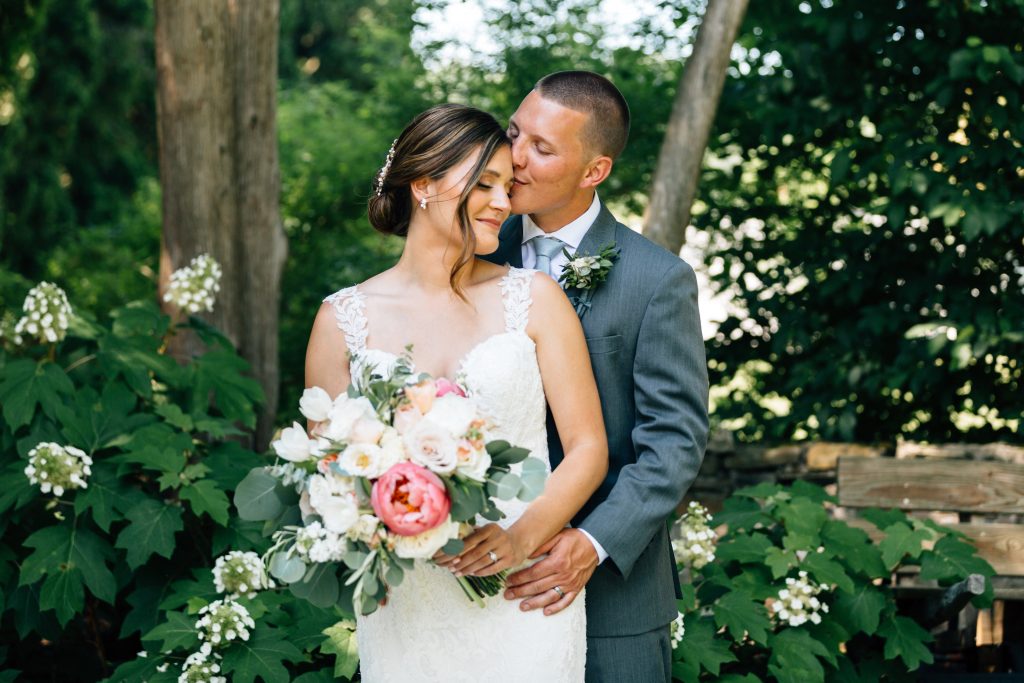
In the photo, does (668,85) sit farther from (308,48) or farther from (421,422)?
(308,48)

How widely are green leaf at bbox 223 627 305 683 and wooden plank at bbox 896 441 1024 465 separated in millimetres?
3102

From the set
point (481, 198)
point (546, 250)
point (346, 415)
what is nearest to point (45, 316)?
point (546, 250)

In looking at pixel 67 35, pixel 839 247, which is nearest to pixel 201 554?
pixel 839 247

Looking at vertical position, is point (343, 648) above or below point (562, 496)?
below

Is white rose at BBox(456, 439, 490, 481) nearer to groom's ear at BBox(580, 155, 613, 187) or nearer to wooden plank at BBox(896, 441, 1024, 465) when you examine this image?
groom's ear at BBox(580, 155, 613, 187)

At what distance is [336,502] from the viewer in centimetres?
204

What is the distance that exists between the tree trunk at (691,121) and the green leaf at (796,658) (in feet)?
7.31

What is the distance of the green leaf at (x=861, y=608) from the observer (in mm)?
3736

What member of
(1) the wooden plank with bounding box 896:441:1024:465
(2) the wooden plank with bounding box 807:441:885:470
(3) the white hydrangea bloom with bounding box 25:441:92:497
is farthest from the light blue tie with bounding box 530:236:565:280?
(2) the wooden plank with bounding box 807:441:885:470

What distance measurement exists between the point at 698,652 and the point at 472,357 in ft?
4.86

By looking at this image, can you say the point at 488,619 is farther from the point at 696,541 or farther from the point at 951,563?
the point at 951,563

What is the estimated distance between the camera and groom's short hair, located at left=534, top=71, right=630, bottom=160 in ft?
9.66

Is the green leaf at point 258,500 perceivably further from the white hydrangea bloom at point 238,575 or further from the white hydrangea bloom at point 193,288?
the white hydrangea bloom at point 193,288

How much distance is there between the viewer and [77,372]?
13.8ft
